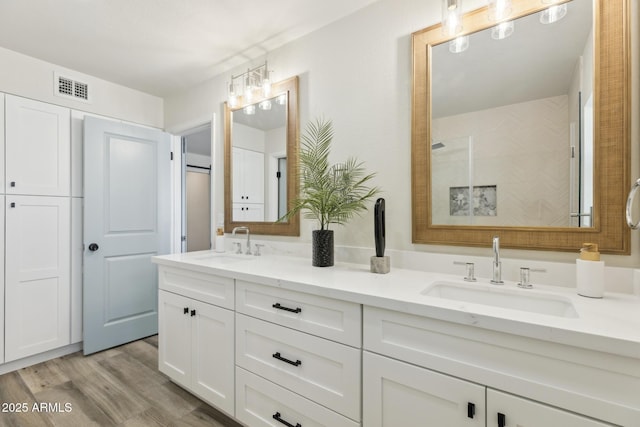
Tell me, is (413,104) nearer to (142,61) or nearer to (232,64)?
(232,64)

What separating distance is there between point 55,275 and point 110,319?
1.85 feet

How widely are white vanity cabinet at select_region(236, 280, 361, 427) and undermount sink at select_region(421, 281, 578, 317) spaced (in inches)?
15.1

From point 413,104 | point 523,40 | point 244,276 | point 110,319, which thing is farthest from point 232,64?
point 110,319

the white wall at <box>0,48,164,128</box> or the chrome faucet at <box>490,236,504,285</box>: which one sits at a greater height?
the white wall at <box>0,48,164,128</box>

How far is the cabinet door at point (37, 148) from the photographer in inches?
88.7

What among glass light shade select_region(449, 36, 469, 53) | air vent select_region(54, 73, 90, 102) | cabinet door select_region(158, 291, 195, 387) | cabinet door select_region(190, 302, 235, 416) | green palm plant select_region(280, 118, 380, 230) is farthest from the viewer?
air vent select_region(54, 73, 90, 102)

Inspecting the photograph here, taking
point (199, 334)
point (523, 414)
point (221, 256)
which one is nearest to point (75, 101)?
point (221, 256)

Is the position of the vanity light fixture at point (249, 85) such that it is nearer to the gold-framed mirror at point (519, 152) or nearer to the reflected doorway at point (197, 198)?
the gold-framed mirror at point (519, 152)

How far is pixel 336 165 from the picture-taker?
1890 millimetres

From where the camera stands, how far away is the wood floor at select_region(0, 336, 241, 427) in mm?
1727

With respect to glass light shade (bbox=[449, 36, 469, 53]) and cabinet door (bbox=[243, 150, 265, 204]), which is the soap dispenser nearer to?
glass light shade (bbox=[449, 36, 469, 53])

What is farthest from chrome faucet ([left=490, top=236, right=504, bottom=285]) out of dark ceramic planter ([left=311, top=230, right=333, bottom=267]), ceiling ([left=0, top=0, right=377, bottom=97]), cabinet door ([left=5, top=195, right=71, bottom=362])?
cabinet door ([left=5, top=195, right=71, bottom=362])

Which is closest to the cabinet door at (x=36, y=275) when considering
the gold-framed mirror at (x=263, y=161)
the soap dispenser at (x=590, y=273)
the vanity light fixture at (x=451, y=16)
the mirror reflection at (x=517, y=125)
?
the gold-framed mirror at (x=263, y=161)

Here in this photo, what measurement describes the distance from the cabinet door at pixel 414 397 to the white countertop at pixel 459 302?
20cm
